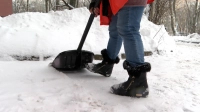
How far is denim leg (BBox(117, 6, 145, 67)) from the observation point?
1657 millimetres

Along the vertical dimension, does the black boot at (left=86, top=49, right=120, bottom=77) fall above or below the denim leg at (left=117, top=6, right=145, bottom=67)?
below

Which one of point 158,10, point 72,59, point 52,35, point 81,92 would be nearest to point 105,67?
point 72,59

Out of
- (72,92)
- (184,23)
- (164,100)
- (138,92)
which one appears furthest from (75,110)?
(184,23)

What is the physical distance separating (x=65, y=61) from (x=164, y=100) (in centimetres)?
101

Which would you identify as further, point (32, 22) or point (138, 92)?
point (32, 22)

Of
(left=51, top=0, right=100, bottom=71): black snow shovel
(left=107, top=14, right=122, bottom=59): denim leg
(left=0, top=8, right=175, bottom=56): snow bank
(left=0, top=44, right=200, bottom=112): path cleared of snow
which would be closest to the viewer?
(left=0, top=44, right=200, bottom=112): path cleared of snow

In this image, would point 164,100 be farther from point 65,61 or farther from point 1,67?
point 1,67

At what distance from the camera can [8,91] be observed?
1.65 meters

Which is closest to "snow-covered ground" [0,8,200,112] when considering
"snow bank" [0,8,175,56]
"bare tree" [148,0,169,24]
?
"snow bank" [0,8,175,56]

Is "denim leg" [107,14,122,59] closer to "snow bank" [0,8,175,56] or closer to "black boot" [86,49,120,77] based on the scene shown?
"black boot" [86,49,120,77]

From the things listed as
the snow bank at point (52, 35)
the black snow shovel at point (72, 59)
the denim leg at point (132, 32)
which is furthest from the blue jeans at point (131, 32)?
the snow bank at point (52, 35)

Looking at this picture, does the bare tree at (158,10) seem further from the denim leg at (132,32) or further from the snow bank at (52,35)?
the denim leg at (132,32)

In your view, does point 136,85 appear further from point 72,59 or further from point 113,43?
point 72,59

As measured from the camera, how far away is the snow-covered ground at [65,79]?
149cm
